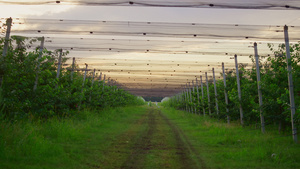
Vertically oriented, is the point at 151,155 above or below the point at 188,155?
above

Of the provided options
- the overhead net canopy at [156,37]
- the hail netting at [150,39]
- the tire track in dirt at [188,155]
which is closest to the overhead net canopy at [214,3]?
the overhead net canopy at [156,37]

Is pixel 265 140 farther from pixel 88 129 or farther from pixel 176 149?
pixel 88 129

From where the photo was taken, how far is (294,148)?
10406 mm

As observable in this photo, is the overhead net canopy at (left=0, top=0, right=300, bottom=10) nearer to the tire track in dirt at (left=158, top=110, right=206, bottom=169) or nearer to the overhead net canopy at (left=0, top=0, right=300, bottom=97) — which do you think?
the overhead net canopy at (left=0, top=0, right=300, bottom=97)

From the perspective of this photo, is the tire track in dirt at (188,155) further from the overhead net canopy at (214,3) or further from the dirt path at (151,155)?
the overhead net canopy at (214,3)

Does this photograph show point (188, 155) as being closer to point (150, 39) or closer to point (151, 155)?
point (151, 155)

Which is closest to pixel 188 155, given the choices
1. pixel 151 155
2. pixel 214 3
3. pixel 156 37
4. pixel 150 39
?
pixel 151 155

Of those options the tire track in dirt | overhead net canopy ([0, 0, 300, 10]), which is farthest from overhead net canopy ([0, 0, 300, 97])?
the tire track in dirt

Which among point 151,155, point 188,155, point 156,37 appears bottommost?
point 188,155

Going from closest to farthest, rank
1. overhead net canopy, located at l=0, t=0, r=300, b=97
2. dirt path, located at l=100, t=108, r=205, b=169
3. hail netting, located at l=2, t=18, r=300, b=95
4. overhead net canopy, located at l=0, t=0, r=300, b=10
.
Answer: dirt path, located at l=100, t=108, r=205, b=169 → overhead net canopy, located at l=0, t=0, r=300, b=10 → overhead net canopy, located at l=0, t=0, r=300, b=97 → hail netting, located at l=2, t=18, r=300, b=95

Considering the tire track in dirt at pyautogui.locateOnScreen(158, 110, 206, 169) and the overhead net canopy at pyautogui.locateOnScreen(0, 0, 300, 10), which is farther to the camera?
the overhead net canopy at pyautogui.locateOnScreen(0, 0, 300, 10)

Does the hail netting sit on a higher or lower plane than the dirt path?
higher

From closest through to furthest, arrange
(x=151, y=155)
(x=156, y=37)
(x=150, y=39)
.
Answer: (x=151, y=155)
(x=156, y=37)
(x=150, y=39)

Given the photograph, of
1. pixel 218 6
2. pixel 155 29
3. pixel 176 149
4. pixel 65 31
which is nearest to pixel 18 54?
pixel 65 31
